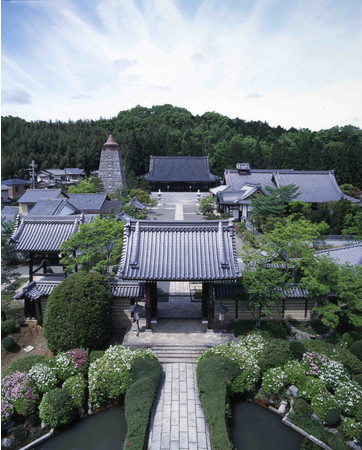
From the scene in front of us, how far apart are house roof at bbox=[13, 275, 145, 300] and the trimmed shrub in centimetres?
431

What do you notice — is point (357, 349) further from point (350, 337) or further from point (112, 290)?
point (112, 290)

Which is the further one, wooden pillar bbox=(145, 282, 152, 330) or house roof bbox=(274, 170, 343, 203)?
house roof bbox=(274, 170, 343, 203)

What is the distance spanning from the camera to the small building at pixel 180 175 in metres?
55.5

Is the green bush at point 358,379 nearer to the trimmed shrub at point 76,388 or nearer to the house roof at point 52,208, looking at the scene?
the trimmed shrub at point 76,388

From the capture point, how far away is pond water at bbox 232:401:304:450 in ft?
32.6

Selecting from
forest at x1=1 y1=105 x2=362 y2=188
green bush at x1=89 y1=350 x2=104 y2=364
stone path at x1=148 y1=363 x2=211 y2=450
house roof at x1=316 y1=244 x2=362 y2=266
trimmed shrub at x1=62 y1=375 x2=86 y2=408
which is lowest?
stone path at x1=148 y1=363 x2=211 y2=450

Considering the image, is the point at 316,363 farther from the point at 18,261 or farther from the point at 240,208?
the point at 240,208

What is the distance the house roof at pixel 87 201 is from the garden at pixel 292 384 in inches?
1005

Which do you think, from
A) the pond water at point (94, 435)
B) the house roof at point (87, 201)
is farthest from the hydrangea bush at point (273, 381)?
the house roof at point (87, 201)

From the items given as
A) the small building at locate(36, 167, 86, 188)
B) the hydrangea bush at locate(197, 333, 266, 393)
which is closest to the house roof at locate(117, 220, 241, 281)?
the hydrangea bush at locate(197, 333, 266, 393)

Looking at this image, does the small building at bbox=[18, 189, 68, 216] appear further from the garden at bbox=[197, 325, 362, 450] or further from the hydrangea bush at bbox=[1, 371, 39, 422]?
the garden at bbox=[197, 325, 362, 450]

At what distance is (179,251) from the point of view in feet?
46.6

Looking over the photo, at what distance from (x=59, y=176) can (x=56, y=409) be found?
5762cm

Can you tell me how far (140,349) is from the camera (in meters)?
12.7
